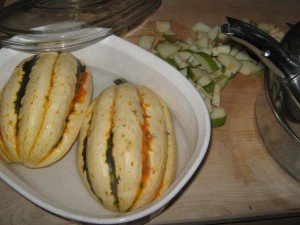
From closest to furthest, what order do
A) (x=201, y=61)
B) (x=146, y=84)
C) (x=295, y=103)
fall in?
(x=295, y=103), (x=146, y=84), (x=201, y=61)

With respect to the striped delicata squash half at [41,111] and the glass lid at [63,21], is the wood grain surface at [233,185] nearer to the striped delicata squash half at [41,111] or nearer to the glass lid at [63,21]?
the striped delicata squash half at [41,111]

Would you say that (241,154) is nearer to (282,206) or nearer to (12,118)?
(282,206)

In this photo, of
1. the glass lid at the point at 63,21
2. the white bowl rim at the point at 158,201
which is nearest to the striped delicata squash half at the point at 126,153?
the white bowl rim at the point at 158,201

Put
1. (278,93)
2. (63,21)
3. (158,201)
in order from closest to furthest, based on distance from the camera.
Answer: (158,201) → (278,93) → (63,21)

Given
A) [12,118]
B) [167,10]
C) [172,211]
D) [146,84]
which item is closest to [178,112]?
[146,84]

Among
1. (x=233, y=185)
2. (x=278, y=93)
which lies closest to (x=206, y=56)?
(x=278, y=93)

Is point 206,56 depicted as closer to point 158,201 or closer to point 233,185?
point 233,185

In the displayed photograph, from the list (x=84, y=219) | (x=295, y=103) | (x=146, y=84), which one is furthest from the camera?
(x=146, y=84)

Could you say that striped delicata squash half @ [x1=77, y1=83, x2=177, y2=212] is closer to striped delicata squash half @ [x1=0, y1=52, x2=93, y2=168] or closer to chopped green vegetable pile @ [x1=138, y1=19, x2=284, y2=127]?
striped delicata squash half @ [x1=0, y1=52, x2=93, y2=168]
